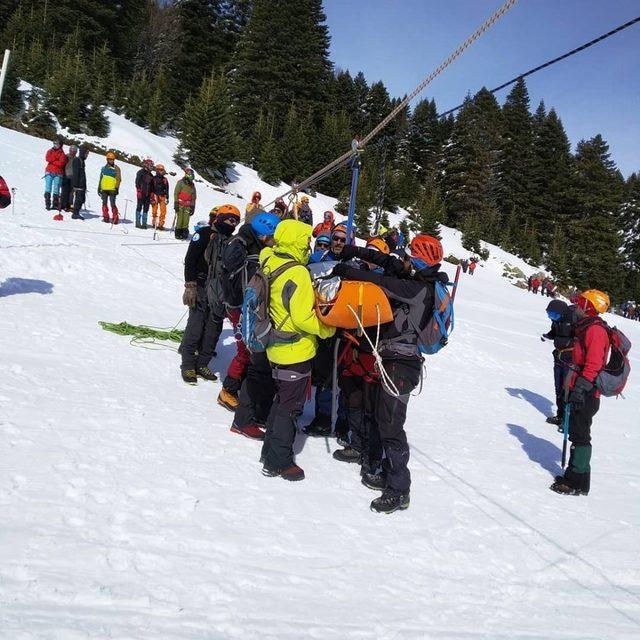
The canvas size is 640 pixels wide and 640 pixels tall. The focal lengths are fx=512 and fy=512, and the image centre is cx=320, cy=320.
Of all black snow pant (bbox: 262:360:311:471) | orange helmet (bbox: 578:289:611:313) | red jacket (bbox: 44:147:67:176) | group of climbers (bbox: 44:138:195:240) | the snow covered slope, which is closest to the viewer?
the snow covered slope

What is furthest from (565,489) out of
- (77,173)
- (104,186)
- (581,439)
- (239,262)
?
(77,173)

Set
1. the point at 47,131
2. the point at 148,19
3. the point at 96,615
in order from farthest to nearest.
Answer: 1. the point at 148,19
2. the point at 47,131
3. the point at 96,615

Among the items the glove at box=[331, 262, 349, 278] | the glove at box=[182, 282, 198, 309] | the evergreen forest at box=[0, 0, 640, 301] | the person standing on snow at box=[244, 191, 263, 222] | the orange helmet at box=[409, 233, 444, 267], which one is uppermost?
the evergreen forest at box=[0, 0, 640, 301]

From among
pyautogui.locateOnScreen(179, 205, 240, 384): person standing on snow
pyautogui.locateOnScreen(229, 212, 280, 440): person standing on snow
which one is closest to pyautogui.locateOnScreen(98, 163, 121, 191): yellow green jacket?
pyautogui.locateOnScreen(179, 205, 240, 384): person standing on snow

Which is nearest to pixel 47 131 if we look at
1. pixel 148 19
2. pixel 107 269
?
pixel 107 269

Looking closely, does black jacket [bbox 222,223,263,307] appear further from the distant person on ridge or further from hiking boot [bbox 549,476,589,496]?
hiking boot [bbox 549,476,589,496]

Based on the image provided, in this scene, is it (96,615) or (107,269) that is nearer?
(96,615)

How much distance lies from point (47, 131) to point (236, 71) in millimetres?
23212

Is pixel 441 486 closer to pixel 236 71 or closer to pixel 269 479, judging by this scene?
pixel 269 479

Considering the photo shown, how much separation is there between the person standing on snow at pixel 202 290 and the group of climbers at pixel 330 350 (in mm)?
545

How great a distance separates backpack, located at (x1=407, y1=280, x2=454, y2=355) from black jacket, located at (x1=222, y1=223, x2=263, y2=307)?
176cm

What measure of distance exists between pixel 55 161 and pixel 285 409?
466 inches

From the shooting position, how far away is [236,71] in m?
44.0

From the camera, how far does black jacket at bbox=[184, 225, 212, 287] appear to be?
5.82 m
